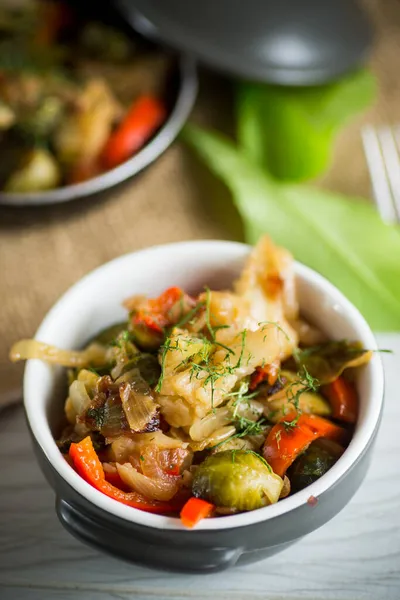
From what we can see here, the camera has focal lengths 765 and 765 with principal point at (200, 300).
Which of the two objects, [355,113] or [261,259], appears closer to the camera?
[261,259]

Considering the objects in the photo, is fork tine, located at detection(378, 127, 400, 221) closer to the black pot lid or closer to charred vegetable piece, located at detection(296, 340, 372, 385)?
the black pot lid

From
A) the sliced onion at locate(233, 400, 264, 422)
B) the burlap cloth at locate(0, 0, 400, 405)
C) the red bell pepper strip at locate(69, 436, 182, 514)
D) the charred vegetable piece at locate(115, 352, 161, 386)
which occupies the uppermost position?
the charred vegetable piece at locate(115, 352, 161, 386)

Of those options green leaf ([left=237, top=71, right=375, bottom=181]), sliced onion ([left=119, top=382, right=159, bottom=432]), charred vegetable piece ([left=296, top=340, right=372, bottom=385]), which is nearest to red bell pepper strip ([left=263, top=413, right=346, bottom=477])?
charred vegetable piece ([left=296, top=340, right=372, bottom=385])

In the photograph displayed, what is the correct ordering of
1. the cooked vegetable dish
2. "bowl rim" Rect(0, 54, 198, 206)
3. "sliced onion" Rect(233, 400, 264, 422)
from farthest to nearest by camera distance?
the cooked vegetable dish
"bowl rim" Rect(0, 54, 198, 206)
"sliced onion" Rect(233, 400, 264, 422)

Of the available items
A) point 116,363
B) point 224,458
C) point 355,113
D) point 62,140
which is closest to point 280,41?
point 355,113

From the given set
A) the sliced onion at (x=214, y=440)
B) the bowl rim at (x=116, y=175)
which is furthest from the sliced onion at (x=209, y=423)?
the bowl rim at (x=116, y=175)

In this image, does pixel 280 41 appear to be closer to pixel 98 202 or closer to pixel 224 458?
pixel 98 202
